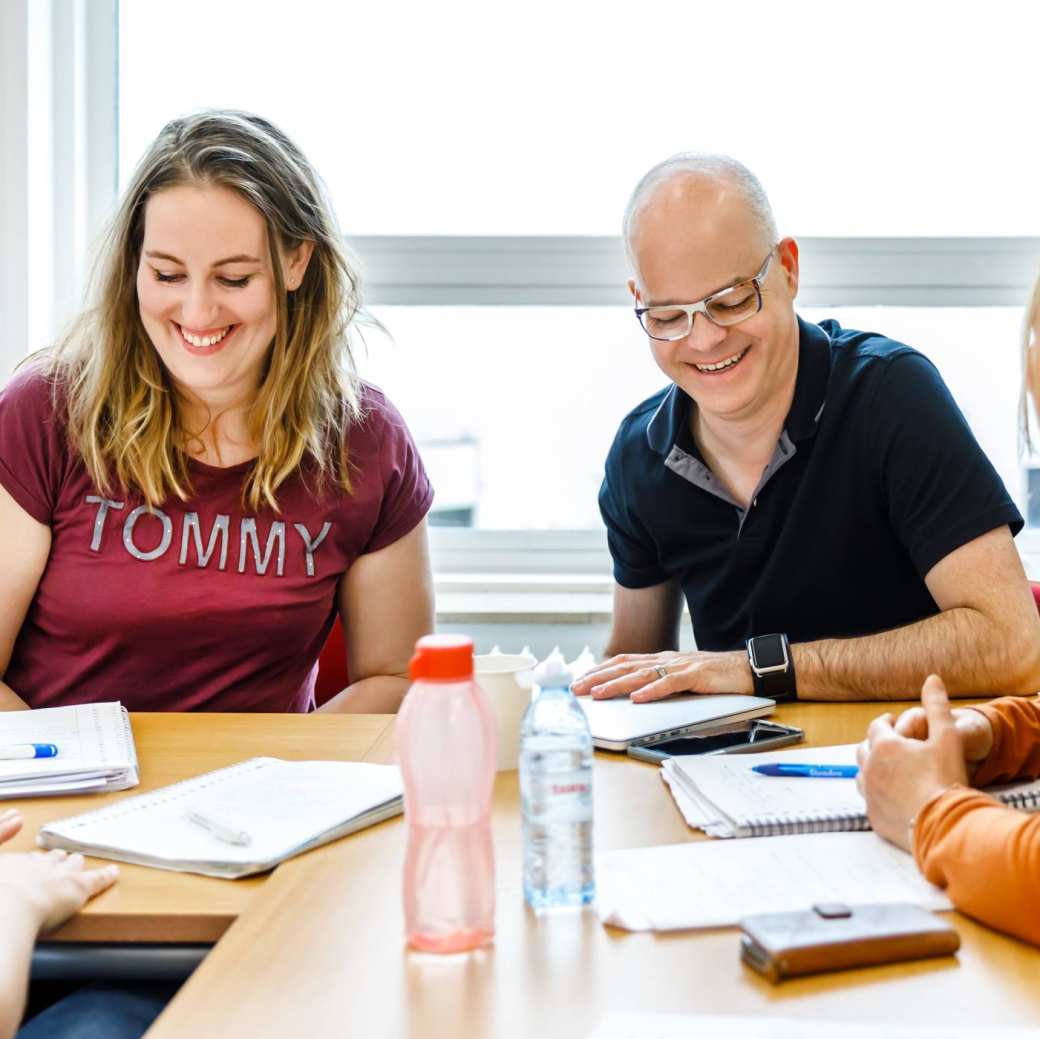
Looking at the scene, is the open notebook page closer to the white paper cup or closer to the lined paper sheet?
the lined paper sheet

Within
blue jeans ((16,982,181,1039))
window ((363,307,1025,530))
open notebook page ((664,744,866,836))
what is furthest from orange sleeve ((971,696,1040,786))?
window ((363,307,1025,530))

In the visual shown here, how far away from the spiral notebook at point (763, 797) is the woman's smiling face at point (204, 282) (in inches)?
36.6

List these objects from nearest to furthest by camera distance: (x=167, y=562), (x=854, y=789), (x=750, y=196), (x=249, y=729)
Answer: (x=854, y=789)
(x=249, y=729)
(x=167, y=562)
(x=750, y=196)

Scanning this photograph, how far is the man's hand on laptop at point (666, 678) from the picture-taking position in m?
1.57

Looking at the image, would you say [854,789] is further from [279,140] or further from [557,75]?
[557,75]

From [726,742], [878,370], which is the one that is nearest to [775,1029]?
[726,742]

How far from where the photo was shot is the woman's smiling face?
1.81 meters

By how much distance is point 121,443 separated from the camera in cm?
180

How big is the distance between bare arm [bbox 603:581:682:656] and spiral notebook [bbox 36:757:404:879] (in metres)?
0.87

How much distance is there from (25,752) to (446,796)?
25.7 inches

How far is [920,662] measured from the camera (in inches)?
64.0

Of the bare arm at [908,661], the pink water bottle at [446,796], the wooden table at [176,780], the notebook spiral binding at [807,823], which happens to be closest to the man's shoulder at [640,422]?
the bare arm at [908,661]

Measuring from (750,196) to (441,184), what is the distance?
3.72 ft

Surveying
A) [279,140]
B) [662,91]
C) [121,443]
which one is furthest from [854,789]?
[662,91]
